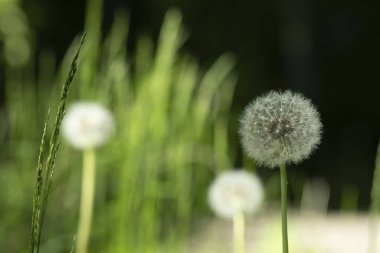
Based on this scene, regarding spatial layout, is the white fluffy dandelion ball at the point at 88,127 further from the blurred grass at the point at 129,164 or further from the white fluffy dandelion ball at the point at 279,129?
the white fluffy dandelion ball at the point at 279,129

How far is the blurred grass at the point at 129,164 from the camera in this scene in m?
2.15

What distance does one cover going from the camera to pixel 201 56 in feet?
31.6

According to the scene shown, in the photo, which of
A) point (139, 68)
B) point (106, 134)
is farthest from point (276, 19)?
point (106, 134)

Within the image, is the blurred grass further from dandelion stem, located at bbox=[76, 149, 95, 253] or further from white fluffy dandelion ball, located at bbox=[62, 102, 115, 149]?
dandelion stem, located at bbox=[76, 149, 95, 253]

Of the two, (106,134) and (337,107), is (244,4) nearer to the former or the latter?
(337,107)

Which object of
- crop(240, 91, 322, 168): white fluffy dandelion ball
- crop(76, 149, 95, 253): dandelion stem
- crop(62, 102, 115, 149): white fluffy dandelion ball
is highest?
→ crop(62, 102, 115, 149): white fluffy dandelion ball

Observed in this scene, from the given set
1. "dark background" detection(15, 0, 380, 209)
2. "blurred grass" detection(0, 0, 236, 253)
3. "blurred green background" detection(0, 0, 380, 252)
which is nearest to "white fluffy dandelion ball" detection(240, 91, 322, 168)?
"blurred green background" detection(0, 0, 380, 252)

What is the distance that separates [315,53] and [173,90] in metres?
8.32

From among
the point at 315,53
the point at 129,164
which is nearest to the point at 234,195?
the point at 129,164

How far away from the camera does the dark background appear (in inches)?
391

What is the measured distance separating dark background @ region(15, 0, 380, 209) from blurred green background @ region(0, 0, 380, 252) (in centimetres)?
2

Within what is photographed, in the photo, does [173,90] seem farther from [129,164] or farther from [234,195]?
[234,195]

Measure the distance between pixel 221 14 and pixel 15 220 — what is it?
8218 mm

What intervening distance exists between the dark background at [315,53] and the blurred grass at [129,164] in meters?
6.61
